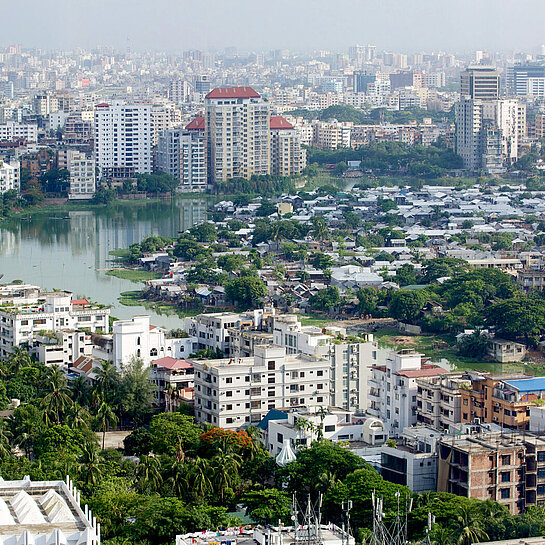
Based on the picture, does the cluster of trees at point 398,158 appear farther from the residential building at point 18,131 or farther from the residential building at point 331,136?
the residential building at point 18,131

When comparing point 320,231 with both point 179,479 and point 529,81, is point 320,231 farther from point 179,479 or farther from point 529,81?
point 529,81

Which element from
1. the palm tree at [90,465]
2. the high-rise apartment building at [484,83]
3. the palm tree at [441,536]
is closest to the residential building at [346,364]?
the palm tree at [90,465]

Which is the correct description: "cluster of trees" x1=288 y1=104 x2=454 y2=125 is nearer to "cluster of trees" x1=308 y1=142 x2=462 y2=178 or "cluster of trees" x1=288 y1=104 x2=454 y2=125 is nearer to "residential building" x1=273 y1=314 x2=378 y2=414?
"cluster of trees" x1=308 y1=142 x2=462 y2=178

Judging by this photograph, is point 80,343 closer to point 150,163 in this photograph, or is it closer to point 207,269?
point 207,269

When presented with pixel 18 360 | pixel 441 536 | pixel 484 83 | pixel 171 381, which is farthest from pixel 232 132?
pixel 441 536

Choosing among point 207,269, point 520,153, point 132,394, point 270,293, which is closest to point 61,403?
point 132,394

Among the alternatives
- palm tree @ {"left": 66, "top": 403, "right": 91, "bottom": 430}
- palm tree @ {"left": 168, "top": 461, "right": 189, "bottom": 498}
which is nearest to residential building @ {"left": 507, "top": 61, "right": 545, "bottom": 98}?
palm tree @ {"left": 66, "top": 403, "right": 91, "bottom": 430}
